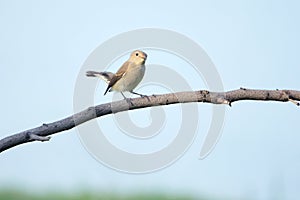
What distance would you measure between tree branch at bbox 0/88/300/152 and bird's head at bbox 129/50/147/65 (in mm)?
1937

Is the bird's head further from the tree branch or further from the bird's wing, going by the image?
the tree branch

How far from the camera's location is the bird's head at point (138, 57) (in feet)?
17.6

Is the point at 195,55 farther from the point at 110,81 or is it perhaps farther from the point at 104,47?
the point at 110,81

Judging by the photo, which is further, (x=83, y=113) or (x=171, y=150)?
(x=171, y=150)

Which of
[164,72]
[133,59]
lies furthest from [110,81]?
[164,72]

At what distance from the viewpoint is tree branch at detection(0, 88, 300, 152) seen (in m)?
3.01

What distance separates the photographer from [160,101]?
328 centimetres

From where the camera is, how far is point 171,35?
4617 millimetres

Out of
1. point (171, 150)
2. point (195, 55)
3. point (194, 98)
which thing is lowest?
point (194, 98)

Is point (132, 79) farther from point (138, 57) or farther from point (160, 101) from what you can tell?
point (160, 101)

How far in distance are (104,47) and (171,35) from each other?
55 cm

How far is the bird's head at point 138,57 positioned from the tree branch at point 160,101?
1.94 metres

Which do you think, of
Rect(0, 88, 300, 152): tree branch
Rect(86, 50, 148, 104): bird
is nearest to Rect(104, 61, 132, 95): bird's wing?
Rect(86, 50, 148, 104): bird

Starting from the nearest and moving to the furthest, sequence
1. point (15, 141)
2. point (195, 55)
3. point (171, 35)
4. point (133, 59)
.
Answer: point (15, 141), point (195, 55), point (171, 35), point (133, 59)
